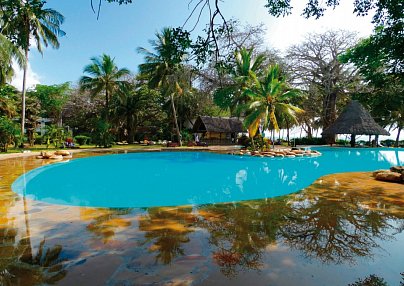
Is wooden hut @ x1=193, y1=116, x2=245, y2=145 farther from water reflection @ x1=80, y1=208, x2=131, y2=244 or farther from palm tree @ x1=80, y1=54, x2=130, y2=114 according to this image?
water reflection @ x1=80, y1=208, x2=131, y2=244

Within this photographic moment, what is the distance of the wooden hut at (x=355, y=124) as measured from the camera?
92.6 feet

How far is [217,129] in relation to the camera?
3222 centimetres

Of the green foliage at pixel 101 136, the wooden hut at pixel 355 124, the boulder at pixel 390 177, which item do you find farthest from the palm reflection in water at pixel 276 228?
the wooden hut at pixel 355 124

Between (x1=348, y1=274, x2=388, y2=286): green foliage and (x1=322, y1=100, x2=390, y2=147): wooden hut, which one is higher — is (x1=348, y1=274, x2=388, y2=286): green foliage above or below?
below

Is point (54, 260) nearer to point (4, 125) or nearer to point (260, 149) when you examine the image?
point (4, 125)

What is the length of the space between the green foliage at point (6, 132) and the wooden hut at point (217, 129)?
61.5ft

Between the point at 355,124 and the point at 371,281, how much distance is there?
97.2ft

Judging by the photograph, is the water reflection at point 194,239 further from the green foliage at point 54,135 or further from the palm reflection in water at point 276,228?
the green foliage at point 54,135

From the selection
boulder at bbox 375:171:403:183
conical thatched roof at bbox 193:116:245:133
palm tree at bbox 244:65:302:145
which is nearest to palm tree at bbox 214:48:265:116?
palm tree at bbox 244:65:302:145

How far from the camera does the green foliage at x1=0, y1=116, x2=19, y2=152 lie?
16375 mm

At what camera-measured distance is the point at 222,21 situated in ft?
13.3

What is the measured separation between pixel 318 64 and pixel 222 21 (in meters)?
31.0

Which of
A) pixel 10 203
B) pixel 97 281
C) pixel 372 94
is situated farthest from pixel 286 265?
pixel 372 94

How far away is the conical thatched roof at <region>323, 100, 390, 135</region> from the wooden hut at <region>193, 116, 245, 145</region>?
10298mm
